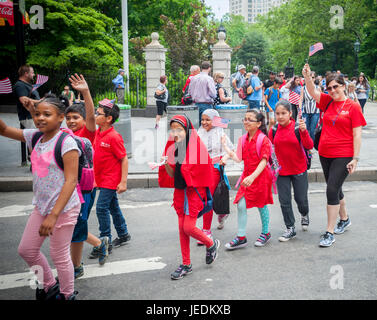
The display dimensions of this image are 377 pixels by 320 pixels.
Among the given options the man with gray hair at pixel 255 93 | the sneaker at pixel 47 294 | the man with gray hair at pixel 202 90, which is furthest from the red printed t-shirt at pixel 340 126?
the man with gray hair at pixel 255 93

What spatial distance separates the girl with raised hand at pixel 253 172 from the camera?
4668 millimetres

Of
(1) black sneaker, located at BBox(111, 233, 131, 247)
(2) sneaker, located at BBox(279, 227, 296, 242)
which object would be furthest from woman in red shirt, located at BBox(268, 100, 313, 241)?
(1) black sneaker, located at BBox(111, 233, 131, 247)

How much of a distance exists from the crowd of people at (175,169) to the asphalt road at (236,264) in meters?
0.16

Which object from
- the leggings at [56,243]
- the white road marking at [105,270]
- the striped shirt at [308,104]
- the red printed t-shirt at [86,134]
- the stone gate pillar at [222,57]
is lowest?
the white road marking at [105,270]

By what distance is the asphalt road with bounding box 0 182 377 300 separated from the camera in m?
3.63

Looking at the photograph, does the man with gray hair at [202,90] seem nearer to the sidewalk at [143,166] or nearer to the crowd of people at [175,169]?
the sidewalk at [143,166]

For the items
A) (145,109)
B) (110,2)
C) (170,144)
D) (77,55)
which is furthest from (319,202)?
(110,2)

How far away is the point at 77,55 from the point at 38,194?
1756 cm

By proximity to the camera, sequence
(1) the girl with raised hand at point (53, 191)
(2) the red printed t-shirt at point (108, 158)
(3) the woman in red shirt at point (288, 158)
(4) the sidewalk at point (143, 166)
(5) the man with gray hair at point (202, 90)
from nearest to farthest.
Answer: (1) the girl with raised hand at point (53, 191)
(2) the red printed t-shirt at point (108, 158)
(3) the woman in red shirt at point (288, 158)
(4) the sidewalk at point (143, 166)
(5) the man with gray hair at point (202, 90)

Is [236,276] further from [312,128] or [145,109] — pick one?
[145,109]

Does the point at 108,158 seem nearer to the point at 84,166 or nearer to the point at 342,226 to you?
the point at 84,166

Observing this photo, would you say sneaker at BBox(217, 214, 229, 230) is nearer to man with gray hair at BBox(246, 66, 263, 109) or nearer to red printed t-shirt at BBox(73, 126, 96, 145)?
red printed t-shirt at BBox(73, 126, 96, 145)

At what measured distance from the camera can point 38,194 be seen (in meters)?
3.23

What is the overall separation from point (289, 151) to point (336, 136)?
0.55 m
